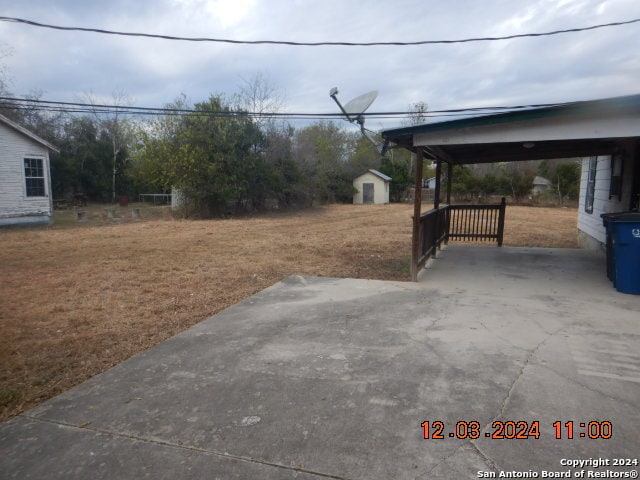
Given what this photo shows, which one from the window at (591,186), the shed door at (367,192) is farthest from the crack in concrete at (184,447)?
the shed door at (367,192)

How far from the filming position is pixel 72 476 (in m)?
2.14

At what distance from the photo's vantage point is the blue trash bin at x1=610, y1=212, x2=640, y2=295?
17.7ft

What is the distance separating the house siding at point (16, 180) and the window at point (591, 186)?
1864cm

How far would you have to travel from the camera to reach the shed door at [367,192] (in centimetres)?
3294

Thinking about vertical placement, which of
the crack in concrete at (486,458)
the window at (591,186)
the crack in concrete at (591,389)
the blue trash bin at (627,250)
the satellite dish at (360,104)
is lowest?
the crack in concrete at (486,458)

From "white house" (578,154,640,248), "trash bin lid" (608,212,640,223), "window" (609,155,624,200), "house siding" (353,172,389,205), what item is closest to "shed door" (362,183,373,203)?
"house siding" (353,172,389,205)

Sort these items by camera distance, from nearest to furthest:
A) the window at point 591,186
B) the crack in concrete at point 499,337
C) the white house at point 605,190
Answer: the crack in concrete at point 499,337 < the white house at point 605,190 < the window at point 591,186

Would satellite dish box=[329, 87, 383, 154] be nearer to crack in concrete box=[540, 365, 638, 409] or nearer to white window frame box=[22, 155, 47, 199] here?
crack in concrete box=[540, 365, 638, 409]

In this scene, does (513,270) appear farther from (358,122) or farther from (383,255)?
(358,122)

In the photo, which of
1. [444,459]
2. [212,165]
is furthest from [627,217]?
[212,165]

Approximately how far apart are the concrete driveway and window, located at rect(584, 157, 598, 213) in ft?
21.0

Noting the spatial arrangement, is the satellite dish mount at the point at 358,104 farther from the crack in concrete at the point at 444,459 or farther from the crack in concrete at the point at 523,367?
the crack in concrete at the point at 444,459

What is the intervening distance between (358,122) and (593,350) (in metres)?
6.63

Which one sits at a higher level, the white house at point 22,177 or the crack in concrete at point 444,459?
the white house at point 22,177
